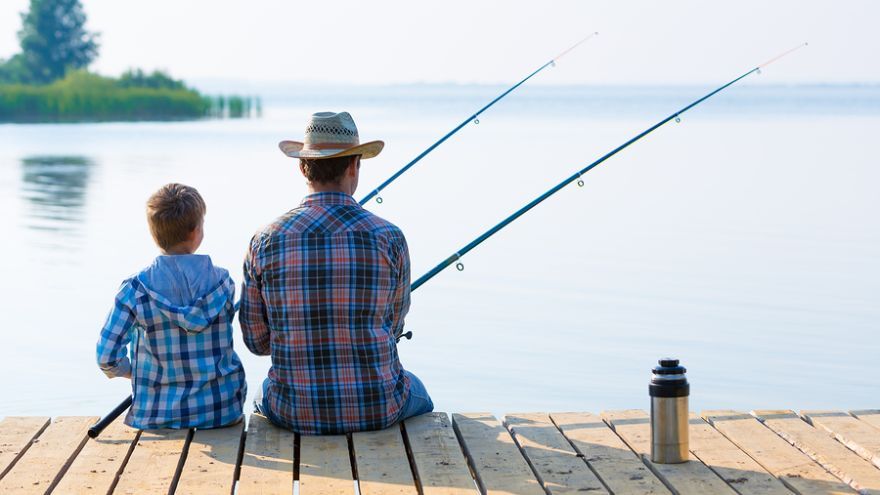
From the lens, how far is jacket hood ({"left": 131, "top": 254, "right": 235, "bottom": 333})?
3.45 metres

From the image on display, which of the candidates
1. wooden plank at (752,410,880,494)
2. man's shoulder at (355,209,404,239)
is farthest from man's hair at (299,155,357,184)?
wooden plank at (752,410,880,494)

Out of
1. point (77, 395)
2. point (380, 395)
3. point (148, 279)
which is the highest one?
point (148, 279)

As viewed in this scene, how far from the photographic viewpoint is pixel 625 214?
12320mm

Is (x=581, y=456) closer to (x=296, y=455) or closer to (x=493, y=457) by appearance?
(x=493, y=457)

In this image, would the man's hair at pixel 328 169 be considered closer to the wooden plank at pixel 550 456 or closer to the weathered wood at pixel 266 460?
the weathered wood at pixel 266 460

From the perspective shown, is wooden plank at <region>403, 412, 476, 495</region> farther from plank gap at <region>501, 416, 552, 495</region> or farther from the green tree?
the green tree

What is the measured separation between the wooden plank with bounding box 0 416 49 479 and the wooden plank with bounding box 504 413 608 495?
1309 mm

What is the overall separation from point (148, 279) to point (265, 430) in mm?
522

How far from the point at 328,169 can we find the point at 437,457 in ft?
2.59

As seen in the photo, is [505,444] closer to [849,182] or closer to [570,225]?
[570,225]

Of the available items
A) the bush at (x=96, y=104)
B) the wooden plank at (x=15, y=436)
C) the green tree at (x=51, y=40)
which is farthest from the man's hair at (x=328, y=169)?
the green tree at (x=51, y=40)

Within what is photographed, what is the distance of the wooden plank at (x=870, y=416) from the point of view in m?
3.79

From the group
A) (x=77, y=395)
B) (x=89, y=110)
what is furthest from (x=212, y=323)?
(x=89, y=110)

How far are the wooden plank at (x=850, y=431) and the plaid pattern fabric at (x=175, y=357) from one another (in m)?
1.63
